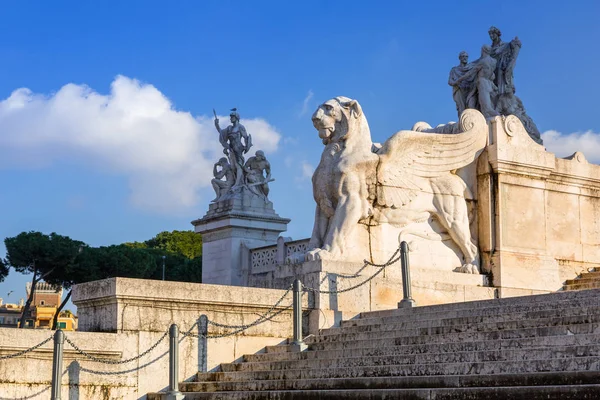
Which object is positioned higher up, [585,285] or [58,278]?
[58,278]

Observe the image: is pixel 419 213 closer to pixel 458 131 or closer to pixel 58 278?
pixel 458 131

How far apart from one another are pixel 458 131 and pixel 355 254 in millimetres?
2646

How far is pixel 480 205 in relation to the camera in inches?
587

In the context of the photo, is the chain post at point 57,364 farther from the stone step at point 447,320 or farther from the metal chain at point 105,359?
the stone step at point 447,320

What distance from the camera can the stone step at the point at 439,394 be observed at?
761 cm

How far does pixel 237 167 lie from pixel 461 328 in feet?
65.3

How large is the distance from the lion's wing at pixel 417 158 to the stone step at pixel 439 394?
4307 millimetres

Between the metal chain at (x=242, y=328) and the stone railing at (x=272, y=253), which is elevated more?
the stone railing at (x=272, y=253)

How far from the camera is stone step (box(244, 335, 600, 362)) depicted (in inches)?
350

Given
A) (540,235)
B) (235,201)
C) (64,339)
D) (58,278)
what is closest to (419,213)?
(540,235)

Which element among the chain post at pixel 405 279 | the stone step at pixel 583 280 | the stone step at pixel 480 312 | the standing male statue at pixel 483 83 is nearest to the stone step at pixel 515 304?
the stone step at pixel 480 312

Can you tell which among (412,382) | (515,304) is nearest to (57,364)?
(412,382)

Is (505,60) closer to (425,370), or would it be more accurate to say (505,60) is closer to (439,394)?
(425,370)

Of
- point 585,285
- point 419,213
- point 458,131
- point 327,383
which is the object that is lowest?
point 327,383
